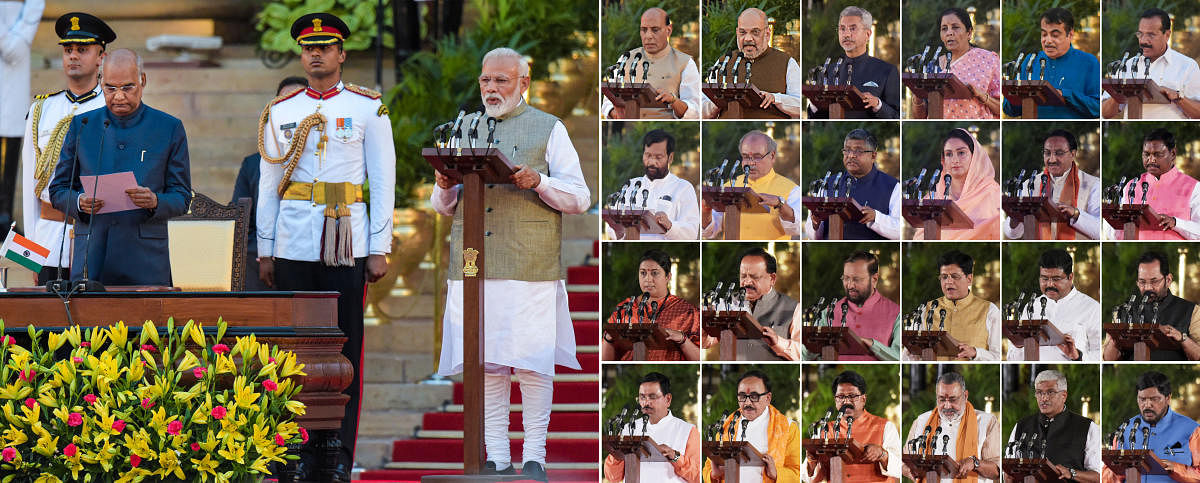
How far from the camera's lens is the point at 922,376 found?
21.2 ft

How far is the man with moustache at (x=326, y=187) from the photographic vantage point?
656 cm

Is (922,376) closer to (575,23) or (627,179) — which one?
(627,179)

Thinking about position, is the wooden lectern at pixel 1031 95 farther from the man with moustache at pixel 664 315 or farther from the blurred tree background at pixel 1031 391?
the man with moustache at pixel 664 315

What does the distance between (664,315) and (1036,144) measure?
5.02 ft

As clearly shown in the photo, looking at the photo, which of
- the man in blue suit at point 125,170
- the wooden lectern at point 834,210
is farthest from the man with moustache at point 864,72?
the man in blue suit at point 125,170

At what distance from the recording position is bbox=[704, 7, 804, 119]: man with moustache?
6.41 metres

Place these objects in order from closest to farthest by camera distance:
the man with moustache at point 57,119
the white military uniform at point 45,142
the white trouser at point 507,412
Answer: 1. the white trouser at point 507,412
2. the man with moustache at point 57,119
3. the white military uniform at point 45,142

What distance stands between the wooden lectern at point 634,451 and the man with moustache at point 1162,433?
1694mm

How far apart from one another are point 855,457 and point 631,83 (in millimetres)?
1625

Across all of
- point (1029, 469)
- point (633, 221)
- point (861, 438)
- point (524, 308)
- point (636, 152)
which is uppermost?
point (636, 152)

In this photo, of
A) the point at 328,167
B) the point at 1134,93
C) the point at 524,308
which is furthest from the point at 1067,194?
the point at 328,167

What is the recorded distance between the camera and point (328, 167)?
6637 millimetres

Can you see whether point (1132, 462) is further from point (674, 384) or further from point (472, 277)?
point (472, 277)

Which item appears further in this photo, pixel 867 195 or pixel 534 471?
pixel 867 195
